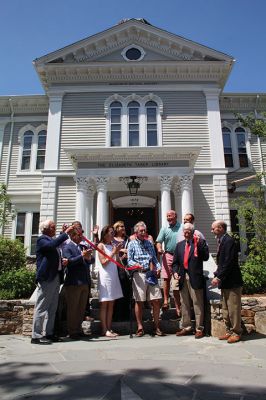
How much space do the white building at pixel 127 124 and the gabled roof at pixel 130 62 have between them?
45 millimetres

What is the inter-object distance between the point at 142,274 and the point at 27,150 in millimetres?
12971

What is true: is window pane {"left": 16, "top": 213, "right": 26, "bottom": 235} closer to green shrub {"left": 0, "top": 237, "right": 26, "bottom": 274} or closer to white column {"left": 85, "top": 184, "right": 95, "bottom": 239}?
white column {"left": 85, "top": 184, "right": 95, "bottom": 239}

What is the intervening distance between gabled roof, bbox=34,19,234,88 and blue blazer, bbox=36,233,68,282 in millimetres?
11965

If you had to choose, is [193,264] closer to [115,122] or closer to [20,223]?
[115,122]

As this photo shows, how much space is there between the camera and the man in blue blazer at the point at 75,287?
18.6 feet

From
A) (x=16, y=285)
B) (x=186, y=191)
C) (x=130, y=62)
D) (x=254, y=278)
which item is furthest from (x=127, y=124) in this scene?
(x=16, y=285)

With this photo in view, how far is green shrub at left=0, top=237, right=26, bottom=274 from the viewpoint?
982 cm

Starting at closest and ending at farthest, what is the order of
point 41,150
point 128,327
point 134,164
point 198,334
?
point 198,334 → point 128,327 → point 134,164 → point 41,150

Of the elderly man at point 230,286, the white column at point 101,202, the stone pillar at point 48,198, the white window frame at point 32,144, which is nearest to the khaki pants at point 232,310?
the elderly man at point 230,286

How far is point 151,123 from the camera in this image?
15.5 metres

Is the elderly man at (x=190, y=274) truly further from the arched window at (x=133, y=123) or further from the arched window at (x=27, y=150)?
the arched window at (x=27, y=150)

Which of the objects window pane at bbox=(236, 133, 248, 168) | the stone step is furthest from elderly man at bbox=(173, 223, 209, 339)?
window pane at bbox=(236, 133, 248, 168)

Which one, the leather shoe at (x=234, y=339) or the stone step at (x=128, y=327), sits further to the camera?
the stone step at (x=128, y=327)

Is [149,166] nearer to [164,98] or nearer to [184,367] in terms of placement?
[164,98]
